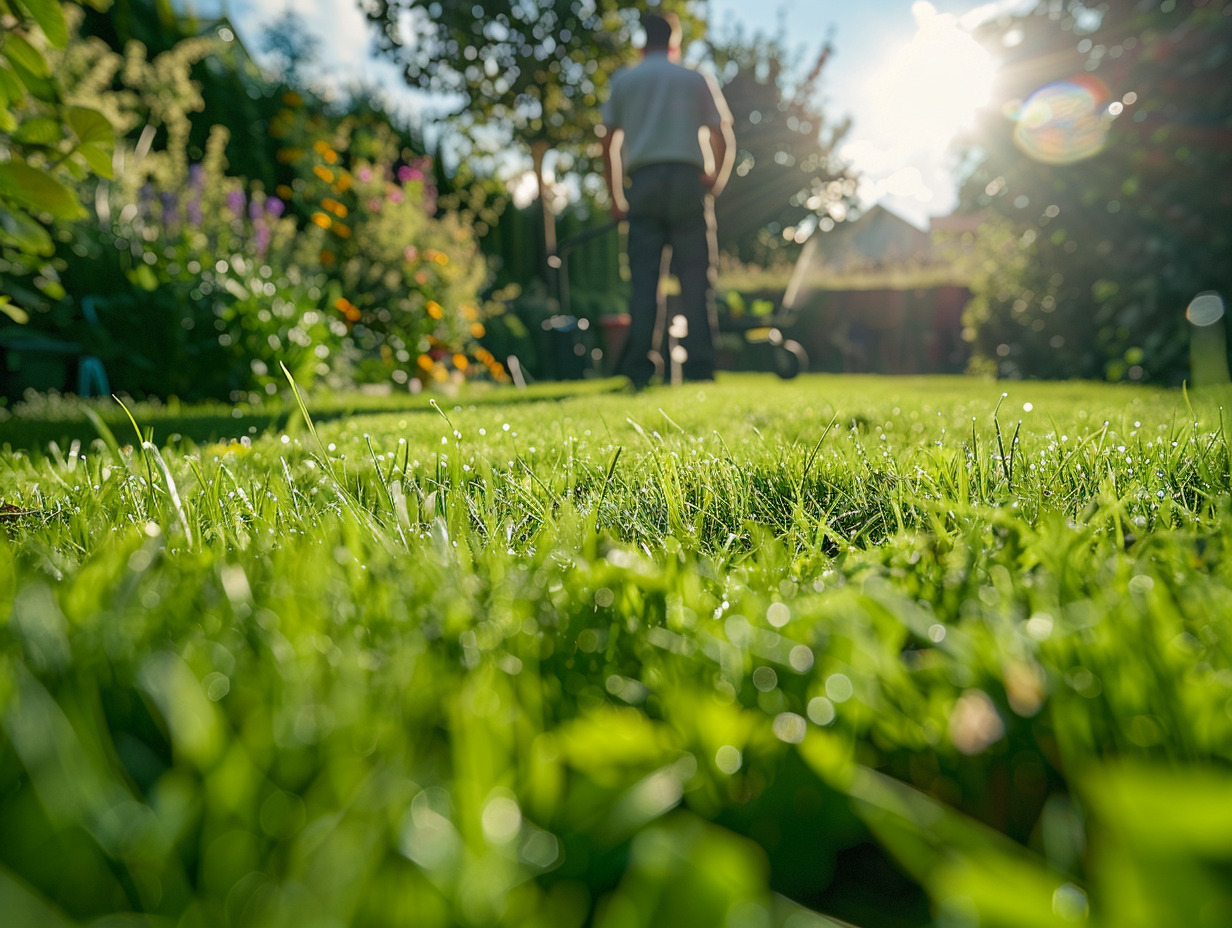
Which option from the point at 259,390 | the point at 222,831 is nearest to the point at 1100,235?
the point at 259,390

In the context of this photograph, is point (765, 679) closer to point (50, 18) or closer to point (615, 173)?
point (50, 18)

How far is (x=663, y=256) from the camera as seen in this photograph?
20.2ft

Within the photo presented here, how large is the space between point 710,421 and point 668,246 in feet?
12.6

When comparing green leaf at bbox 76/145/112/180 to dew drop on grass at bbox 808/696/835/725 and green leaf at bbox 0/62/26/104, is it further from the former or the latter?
dew drop on grass at bbox 808/696/835/725

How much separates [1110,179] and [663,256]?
439 cm

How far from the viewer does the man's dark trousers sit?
5766mm

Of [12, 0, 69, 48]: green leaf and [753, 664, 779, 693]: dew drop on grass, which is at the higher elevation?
[12, 0, 69, 48]: green leaf

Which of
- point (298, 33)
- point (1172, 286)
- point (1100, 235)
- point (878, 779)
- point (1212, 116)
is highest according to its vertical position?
point (298, 33)

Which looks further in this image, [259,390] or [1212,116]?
[1212,116]

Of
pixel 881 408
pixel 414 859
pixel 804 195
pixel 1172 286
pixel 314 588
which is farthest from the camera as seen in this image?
pixel 804 195

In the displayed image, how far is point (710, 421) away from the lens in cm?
271

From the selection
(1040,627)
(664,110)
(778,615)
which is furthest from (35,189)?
(664,110)

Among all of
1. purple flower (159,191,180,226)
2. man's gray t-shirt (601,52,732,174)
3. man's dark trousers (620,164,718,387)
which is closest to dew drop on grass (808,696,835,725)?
man's dark trousers (620,164,718,387)

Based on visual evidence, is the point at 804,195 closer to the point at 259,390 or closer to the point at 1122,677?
the point at 259,390
